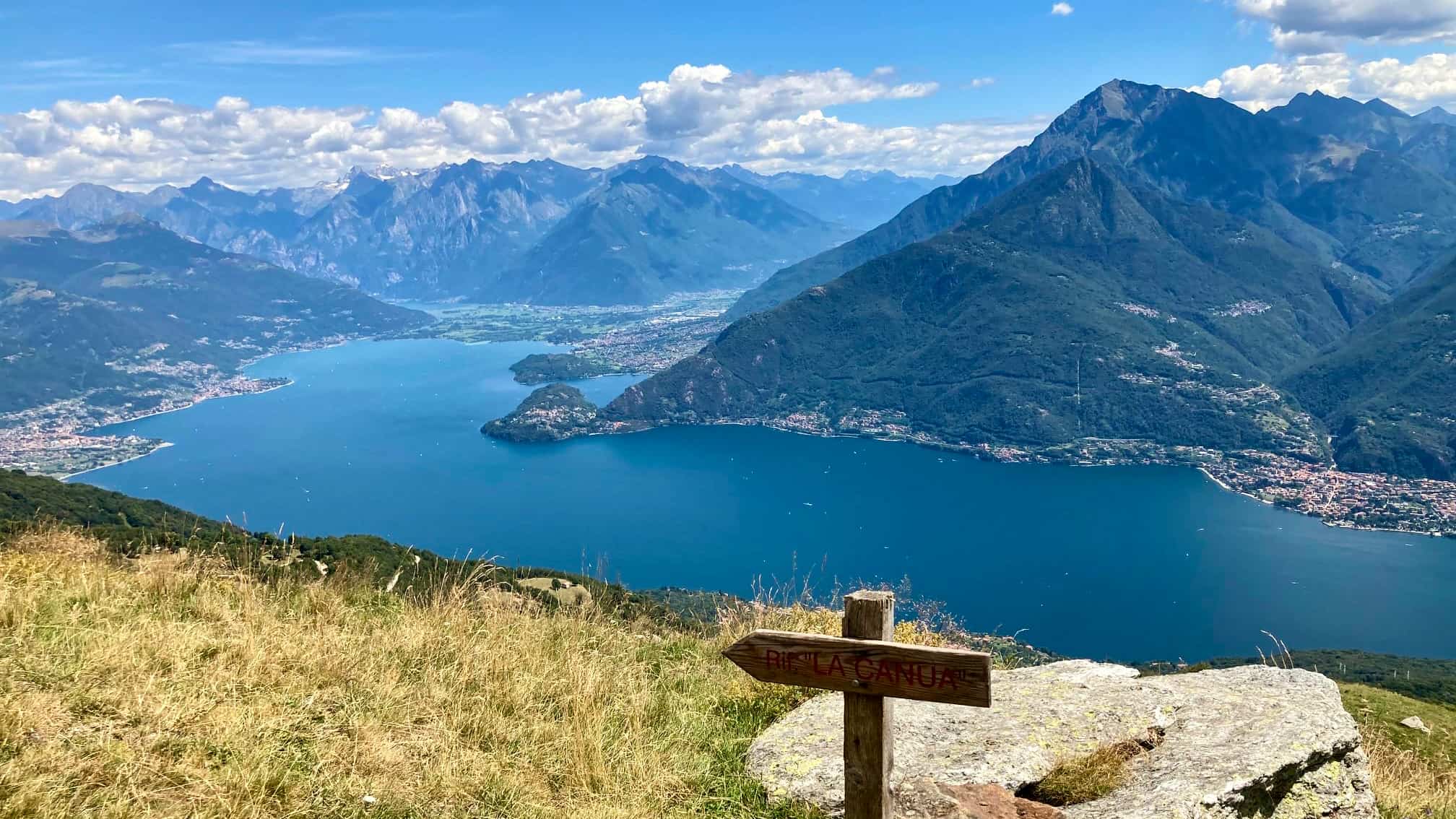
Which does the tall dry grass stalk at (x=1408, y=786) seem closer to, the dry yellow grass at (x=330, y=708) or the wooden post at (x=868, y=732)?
the wooden post at (x=868, y=732)

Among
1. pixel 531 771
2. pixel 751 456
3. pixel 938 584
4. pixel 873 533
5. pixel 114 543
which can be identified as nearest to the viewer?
pixel 531 771

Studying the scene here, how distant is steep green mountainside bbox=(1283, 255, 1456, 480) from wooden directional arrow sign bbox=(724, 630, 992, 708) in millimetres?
169251

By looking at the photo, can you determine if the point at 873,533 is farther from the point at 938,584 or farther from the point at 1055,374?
the point at 1055,374

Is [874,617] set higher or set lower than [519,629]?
higher

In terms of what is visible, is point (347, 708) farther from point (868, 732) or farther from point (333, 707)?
point (868, 732)

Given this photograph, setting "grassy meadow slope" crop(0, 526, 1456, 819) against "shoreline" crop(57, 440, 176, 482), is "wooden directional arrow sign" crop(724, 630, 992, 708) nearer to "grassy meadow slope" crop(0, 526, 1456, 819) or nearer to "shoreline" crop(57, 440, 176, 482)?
"grassy meadow slope" crop(0, 526, 1456, 819)

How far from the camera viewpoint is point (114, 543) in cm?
1169

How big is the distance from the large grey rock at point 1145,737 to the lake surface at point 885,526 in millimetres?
52172

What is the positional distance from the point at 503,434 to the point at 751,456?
2121 inches

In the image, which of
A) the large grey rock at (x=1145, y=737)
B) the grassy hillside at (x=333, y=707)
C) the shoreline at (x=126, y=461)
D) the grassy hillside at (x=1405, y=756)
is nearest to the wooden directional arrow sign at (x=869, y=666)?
the grassy hillside at (x=333, y=707)

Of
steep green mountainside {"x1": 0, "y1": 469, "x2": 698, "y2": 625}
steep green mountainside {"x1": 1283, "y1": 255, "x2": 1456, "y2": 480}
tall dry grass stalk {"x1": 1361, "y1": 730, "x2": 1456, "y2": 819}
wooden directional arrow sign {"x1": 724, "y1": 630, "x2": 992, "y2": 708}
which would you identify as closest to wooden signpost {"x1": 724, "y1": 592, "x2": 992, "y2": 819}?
wooden directional arrow sign {"x1": 724, "y1": 630, "x2": 992, "y2": 708}

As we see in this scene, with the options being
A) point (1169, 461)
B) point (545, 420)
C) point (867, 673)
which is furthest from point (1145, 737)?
point (545, 420)

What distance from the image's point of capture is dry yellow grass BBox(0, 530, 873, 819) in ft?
14.2

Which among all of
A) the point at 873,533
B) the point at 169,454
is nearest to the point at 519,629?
the point at 873,533
